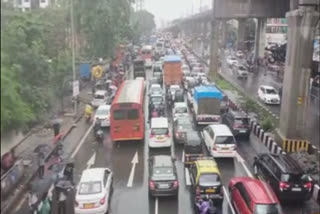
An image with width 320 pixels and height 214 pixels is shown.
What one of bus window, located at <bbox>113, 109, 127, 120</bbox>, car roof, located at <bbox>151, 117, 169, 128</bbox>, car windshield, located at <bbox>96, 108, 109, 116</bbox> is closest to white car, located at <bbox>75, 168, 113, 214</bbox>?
car roof, located at <bbox>151, 117, 169, 128</bbox>

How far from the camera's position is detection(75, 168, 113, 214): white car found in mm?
16156

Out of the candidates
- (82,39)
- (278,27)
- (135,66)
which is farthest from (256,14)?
(278,27)

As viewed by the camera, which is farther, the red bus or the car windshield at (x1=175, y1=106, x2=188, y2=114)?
the car windshield at (x1=175, y1=106, x2=188, y2=114)

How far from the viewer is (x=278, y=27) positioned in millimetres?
101500

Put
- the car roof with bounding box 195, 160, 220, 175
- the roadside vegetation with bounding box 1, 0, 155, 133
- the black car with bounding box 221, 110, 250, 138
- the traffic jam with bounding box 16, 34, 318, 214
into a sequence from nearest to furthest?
the roadside vegetation with bounding box 1, 0, 155, 133
the traffic jam with bounding box 16, 34, 318, 214
the car roof with bounding box 195, 160, 220, 175
the black car with bounding box 221, 110, 250, 138

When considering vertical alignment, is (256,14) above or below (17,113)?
above

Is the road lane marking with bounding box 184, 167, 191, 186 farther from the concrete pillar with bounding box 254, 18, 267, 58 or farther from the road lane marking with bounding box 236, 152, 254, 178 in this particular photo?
the concrete pillar with bounding box 254, 18, 267, 58

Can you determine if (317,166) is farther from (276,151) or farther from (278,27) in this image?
(278,27)

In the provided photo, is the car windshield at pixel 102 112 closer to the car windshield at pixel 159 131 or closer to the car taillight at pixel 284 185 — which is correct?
the car windshield at pixel 159 131

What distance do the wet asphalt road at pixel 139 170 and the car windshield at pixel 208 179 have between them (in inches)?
44.4

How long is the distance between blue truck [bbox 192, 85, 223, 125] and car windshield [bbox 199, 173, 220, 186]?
12.1 metres

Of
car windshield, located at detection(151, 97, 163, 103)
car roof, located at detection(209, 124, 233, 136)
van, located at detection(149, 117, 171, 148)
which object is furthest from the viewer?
car windshield, located at detection(151, 97, 163, 103)

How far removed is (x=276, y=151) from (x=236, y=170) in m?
3.71

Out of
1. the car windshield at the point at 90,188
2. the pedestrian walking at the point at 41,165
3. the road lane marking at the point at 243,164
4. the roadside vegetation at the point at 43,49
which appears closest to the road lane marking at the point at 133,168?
the car windshield at the point at 90,188
